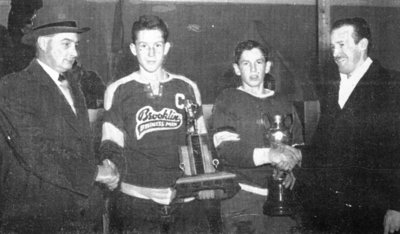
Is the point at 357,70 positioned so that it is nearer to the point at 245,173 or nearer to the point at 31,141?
the point at 245,173

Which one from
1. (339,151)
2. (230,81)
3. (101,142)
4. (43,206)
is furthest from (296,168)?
(43,206)

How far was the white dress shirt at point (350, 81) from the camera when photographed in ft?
11.4

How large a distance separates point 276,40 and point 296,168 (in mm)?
865

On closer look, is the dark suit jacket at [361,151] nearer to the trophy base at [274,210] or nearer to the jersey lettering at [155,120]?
the trophy base at [274,210]

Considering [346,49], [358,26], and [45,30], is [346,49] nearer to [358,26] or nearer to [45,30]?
[358,26]

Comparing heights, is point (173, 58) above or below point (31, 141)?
above

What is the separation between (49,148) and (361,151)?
2029 mm

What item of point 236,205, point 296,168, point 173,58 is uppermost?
point 173,58

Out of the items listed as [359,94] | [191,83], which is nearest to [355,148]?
[359,94]

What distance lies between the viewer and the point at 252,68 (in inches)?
134

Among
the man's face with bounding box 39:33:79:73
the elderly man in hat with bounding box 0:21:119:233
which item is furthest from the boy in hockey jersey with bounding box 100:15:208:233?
the man's face with bounding box 39:33:79:73

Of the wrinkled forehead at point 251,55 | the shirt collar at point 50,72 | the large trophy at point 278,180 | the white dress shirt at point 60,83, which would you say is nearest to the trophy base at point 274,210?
the large trophy at point 278,180

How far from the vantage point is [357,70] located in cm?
349

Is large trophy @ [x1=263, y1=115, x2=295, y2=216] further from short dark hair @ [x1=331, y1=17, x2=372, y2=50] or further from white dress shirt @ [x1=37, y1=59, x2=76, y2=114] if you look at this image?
white dress shirt @ [x1=37, y1=59, x2=76, y2=114]
